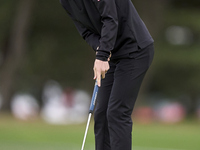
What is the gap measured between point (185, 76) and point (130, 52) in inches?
1044

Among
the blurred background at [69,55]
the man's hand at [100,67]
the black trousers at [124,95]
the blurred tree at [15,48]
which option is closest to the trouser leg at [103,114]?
the black trousers at [124,95]

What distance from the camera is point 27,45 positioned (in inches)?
905

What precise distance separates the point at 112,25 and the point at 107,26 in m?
0.04

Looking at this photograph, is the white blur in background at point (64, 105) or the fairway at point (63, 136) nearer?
the fairway at point (63, 136)

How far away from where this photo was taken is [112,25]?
4316 millimetres

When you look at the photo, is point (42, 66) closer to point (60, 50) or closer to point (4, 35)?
point (60, 50)

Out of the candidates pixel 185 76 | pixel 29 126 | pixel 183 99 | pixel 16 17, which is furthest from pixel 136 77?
pixel 183 99

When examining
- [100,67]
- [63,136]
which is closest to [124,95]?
[100,67]

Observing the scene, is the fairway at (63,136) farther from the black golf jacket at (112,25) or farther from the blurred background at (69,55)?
the black golf jacket at (112,25)

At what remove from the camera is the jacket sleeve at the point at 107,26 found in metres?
4.31

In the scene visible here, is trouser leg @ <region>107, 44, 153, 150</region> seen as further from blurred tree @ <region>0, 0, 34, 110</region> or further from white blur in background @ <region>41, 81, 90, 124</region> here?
blurred tree @ <region>0, 0, 34, 110</region>

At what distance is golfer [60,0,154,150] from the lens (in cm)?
434

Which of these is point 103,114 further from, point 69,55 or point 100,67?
point 69,55

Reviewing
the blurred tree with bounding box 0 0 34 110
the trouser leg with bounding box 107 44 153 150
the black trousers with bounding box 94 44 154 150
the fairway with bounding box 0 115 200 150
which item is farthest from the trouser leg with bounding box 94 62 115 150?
the blurred tree with bounding box 0 0 34 110
